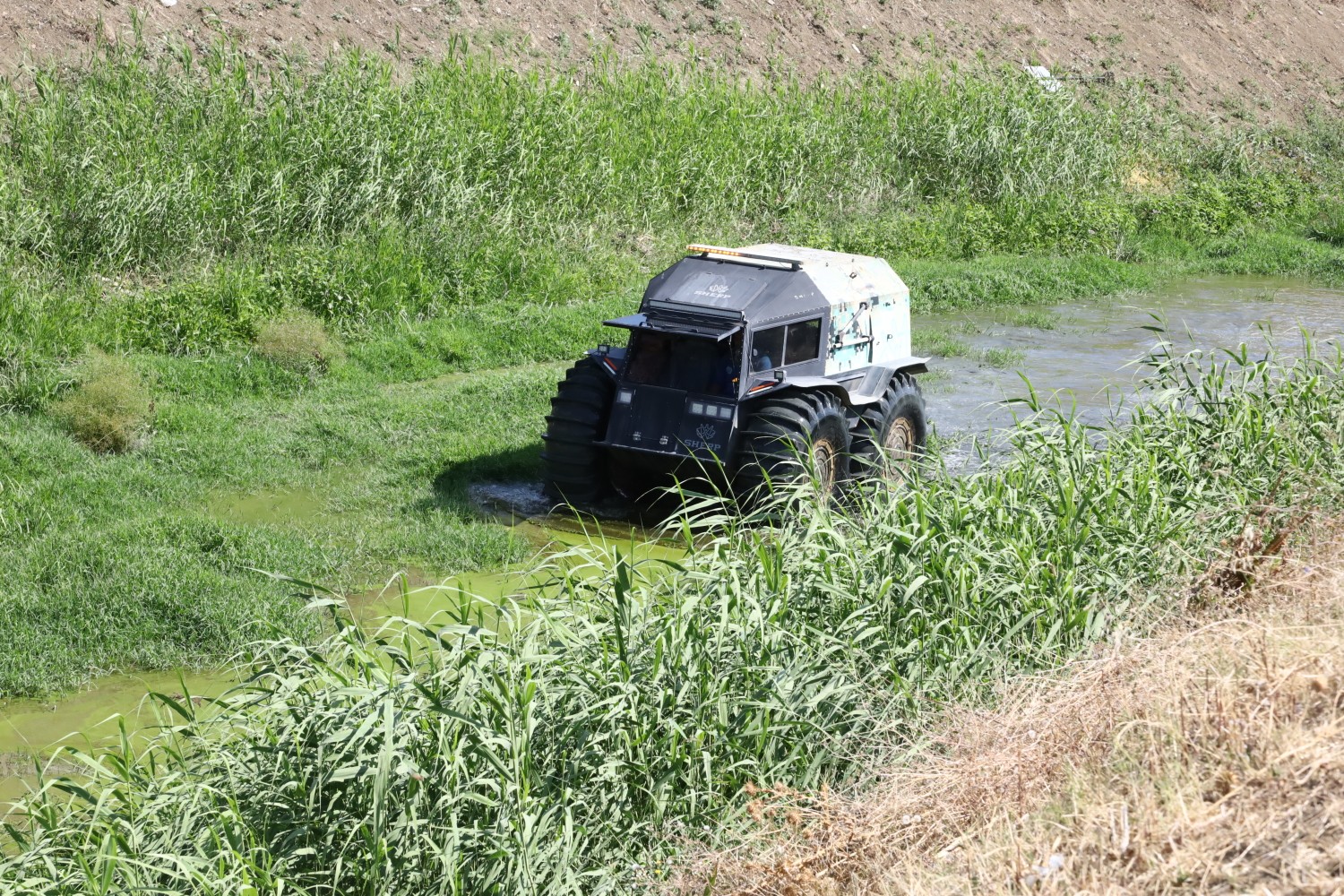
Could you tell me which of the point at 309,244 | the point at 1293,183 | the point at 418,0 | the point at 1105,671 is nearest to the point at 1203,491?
the point at 1105,671

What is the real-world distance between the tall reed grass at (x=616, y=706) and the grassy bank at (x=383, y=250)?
7.28 feet

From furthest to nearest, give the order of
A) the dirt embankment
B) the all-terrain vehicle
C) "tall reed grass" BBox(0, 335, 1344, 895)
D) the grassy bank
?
the dirt embankment
the all-terrain vehicle
the grassy bank
"tall reed grass" BBox(0, 335, 1344, 895)

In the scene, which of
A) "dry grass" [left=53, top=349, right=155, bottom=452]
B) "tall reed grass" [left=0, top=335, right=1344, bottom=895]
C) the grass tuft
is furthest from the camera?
the grass tuft

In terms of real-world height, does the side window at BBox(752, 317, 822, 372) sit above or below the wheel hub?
above

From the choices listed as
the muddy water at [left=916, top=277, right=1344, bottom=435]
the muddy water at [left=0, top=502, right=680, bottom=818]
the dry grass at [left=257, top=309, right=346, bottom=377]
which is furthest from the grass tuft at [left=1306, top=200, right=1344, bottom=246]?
the muddy water at [left=0, top=502, right=680, bottom=818]

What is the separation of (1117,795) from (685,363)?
20.2ft

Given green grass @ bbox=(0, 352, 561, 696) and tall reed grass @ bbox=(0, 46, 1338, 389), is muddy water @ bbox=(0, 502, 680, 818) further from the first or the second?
tall reed grass @ bbox=(0, 46, 1338, 389)

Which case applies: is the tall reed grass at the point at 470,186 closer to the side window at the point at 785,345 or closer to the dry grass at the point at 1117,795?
the side window at the point at 785,345

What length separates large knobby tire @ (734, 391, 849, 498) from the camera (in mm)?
9461

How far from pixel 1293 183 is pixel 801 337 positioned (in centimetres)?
2040

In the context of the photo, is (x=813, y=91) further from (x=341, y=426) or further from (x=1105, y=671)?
(x=1105, y=671)

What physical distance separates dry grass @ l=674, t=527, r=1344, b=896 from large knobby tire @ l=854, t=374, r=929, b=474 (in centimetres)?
511

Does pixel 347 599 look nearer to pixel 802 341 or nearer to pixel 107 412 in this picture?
pixel 107 412

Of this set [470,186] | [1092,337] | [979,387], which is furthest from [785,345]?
[1092,337]
